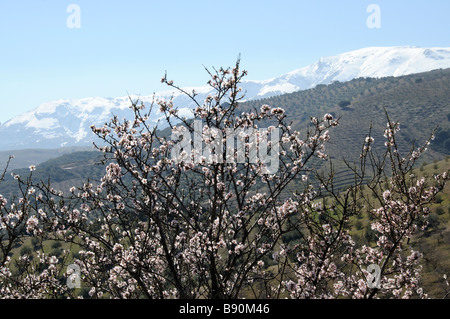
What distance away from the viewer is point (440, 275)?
25.2m

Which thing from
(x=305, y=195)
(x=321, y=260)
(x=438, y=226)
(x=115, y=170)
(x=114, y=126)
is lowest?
(x=438, y=226)

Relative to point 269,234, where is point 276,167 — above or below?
above

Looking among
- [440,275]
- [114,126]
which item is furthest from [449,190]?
[114,126]

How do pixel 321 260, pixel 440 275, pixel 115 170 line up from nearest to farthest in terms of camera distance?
pixel 321 260 < pixel 115 170 < pixel 440 275

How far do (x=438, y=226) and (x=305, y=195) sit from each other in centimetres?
3468

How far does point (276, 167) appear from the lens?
1014cm

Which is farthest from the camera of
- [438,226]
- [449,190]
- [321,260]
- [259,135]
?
[449,190]

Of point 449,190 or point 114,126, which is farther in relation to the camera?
point 449,190
